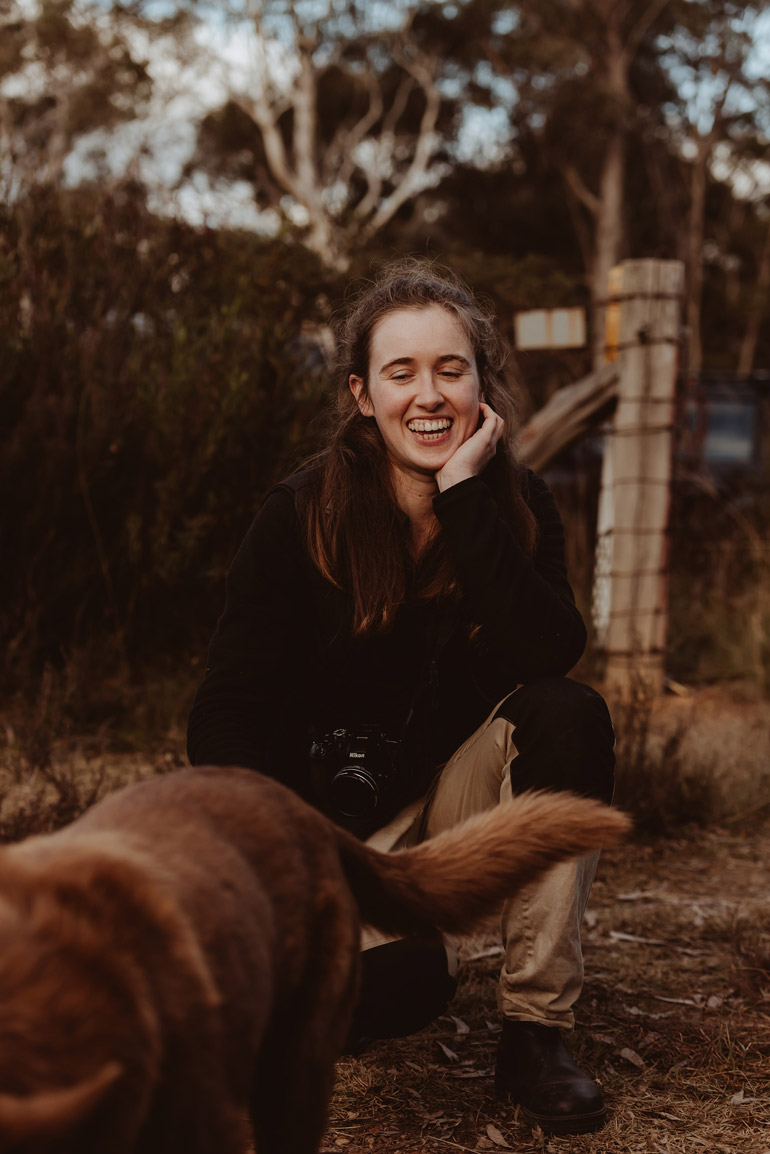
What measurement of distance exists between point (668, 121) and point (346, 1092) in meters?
24.1

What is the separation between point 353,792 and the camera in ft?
9.06

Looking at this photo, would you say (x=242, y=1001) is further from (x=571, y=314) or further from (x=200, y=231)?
(x=200, y=231)

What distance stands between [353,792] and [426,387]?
99cm

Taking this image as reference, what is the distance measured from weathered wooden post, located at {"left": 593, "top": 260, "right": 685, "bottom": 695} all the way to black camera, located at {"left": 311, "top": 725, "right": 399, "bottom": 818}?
Result: 3.54 metres

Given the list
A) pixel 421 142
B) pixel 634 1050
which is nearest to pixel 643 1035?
pixel 634 1050

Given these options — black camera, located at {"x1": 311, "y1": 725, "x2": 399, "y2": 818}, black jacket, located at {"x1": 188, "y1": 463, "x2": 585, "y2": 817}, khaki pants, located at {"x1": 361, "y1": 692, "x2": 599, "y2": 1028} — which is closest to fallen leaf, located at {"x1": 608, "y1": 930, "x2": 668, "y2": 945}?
khaki pants, located at {"x1": 361, "y1": 692, "x2": 599, "y2": 1028}

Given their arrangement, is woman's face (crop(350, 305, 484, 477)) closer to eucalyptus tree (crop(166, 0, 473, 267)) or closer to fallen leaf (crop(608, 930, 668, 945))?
fallen leaf (crop(608, 930, 668, 945))

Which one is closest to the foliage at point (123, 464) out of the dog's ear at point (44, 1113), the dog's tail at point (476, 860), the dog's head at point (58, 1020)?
the dog's tail at point (476, 860)

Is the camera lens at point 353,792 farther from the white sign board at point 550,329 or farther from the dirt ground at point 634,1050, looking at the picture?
the white sign board at point 550,329

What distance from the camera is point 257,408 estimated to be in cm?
560

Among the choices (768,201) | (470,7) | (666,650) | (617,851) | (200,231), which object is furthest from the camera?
(768,201)

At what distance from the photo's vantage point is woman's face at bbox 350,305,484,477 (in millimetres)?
2887

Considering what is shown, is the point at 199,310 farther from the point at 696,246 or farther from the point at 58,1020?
the point at 696,246

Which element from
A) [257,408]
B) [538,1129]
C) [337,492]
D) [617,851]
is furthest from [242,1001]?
[257,408]
